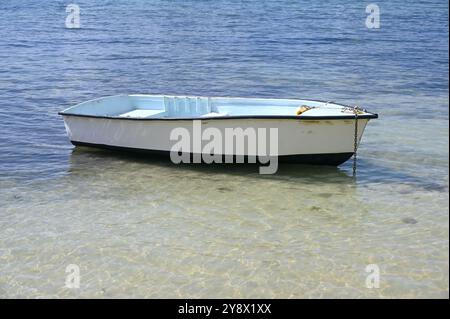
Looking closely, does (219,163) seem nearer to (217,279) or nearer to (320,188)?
(320,188)

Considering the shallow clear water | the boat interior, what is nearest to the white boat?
the boat interior

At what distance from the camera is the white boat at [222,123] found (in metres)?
13.2

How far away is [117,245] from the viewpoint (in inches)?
417

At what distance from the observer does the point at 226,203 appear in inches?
488

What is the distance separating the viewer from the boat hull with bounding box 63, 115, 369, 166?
13.2 metres

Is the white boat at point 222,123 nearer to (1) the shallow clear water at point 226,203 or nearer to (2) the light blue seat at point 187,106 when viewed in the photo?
(2) the light blue seat at point 187,106

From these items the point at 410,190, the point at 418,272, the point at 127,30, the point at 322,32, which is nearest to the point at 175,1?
the point at 127,30

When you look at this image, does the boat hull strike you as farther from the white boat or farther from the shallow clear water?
the shallow clear water

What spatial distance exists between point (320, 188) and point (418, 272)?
12.6 feet

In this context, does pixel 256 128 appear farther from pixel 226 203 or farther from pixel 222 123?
pixel 226 203

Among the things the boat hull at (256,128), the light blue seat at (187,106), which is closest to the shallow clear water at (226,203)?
the boat hull at (256,128)

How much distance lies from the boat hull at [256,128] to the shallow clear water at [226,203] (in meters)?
0.38

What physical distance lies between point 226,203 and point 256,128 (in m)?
1.81

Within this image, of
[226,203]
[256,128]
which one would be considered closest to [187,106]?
[256,128]
